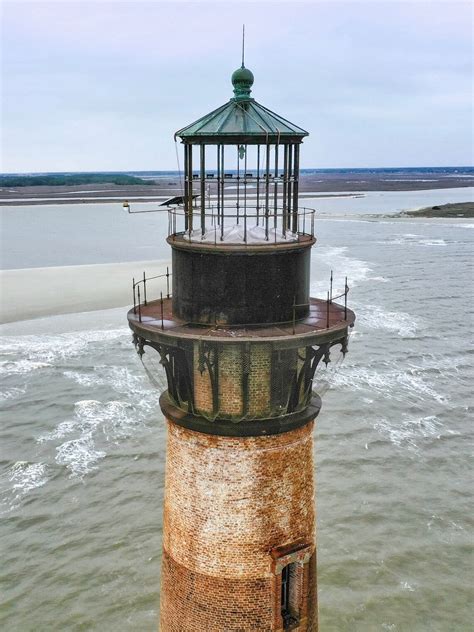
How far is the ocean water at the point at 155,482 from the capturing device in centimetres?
1700

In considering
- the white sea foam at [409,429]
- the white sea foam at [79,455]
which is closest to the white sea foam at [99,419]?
the white sea foam at [79,455]

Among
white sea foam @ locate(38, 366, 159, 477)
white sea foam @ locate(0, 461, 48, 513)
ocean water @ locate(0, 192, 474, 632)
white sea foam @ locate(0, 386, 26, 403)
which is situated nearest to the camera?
ocean water @ locate(0, 192, 474, 632)

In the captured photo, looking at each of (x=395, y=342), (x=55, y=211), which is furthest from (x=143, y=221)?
(x=395, y=342)

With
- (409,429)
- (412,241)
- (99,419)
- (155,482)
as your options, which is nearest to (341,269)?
(412,241)

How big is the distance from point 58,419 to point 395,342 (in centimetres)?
1844

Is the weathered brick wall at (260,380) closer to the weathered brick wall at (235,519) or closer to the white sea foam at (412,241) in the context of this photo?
the weathered brick wall at (235,519)

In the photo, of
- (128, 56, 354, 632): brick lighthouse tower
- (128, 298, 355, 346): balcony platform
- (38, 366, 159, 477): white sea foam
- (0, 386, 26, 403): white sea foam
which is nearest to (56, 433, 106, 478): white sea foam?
(38, 366, 159, 477): white sea foam

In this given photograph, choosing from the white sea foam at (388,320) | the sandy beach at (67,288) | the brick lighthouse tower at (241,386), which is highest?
the brick lighthouse tower at (241,386)

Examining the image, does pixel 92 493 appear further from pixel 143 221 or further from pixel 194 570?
pixel 143 221

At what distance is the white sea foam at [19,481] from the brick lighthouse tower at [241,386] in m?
13.2

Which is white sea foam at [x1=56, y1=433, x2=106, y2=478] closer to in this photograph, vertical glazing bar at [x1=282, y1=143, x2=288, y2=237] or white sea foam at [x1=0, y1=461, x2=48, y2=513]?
white sea foam at [x1=0, y1=461, x2=48, y2=513]

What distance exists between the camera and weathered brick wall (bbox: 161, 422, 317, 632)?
28.7 ft

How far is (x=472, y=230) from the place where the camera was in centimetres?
9125

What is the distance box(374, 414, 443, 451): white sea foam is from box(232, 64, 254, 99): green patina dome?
17.9 meters
